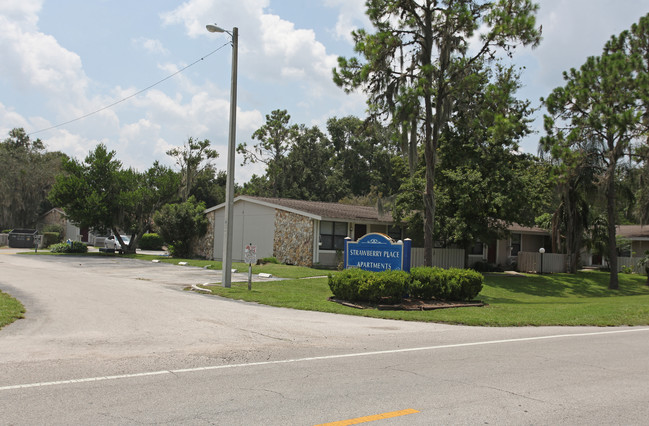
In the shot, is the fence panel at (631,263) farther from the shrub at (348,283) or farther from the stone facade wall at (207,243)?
the shrub at (348,283)

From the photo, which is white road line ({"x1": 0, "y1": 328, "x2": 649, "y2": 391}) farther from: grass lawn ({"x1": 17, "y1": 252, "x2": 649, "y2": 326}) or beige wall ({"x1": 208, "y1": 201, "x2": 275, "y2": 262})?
beige wall ({"x1": 208, "y1": 201, "x2": 275, "y2": 262})

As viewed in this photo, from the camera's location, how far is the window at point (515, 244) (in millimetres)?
38156

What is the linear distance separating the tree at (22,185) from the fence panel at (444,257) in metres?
43.1

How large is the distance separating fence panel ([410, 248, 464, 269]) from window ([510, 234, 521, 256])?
30.0 feet

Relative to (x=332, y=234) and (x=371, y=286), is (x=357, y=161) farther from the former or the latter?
(x=371, y=286)

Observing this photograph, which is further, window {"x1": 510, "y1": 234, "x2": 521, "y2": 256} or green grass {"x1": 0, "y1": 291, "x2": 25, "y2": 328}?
window {"x1": 510, "y1": 234, "x2": 521, "y2": 256}

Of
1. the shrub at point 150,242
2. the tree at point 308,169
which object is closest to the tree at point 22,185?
the shrub at point 150,242

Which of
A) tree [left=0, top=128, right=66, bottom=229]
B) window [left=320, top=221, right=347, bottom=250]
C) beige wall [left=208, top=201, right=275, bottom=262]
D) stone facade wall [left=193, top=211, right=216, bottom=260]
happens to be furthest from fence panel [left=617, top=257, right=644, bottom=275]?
tree [left=0, top=128, right=66, bottom=229]

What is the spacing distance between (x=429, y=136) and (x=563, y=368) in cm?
1532

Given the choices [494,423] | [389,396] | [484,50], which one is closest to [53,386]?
[389,396]

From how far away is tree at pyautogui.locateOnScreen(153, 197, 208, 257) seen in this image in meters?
34.8

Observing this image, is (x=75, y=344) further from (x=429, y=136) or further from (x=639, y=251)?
(x=639, y=251)

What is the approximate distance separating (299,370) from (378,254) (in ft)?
34.2

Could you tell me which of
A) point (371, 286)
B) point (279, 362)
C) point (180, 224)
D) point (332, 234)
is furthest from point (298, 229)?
point (279, 362)
